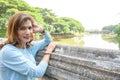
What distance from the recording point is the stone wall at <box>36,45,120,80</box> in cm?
173

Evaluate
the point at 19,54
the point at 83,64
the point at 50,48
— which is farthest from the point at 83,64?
the point at 19,54

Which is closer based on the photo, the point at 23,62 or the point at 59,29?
the point at 23,62

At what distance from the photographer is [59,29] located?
180 feet

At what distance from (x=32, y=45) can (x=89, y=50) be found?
0.80m

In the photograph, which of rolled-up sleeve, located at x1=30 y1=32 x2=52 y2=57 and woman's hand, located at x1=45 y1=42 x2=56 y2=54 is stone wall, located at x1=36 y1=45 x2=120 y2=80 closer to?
woman's hand, located at x1=45 y1=42 x2=56 y2=54

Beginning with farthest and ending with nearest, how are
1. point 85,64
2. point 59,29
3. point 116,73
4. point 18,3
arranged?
point 59,29, point 18,3, point 85,64, point 116,73

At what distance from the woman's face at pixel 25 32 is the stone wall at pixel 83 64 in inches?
10.7

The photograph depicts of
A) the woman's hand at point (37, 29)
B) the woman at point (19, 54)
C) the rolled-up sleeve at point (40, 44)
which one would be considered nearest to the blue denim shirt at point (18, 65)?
the woman at point (19, 54)

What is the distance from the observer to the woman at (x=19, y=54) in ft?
7.47

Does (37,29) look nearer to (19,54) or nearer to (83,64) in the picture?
(19,54)

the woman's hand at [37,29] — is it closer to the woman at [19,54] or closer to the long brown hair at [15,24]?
the woman at [19,54]

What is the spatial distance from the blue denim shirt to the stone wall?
0.46ft

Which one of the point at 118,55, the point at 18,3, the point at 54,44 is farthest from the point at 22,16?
the point at 18,3

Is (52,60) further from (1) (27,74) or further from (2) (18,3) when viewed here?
(2) (18,3)
